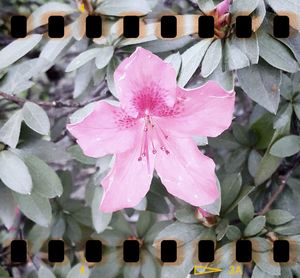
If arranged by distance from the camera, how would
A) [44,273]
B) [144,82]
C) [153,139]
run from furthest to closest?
[44,273], [153,139], [144,82]

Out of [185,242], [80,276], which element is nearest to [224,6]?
[185,242]

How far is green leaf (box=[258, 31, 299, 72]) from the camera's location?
1021 millimetres

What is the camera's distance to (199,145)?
1008 mm

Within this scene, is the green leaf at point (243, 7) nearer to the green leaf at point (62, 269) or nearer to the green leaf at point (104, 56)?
the green leaf at point (104, 56)

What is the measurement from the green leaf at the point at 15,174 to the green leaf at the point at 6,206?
12cm

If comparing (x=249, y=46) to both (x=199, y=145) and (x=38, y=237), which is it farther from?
(x=38, y=237)

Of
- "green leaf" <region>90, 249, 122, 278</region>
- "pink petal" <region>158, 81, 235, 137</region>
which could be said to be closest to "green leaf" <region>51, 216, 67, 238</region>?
"green leaf" <region>90, 249, 122, 278</region>

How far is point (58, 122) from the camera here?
5.02ft

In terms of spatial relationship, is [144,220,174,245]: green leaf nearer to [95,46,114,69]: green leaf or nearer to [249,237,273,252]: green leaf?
[249,237,273,252]: green leaf

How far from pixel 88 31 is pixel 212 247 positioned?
1.84 ft

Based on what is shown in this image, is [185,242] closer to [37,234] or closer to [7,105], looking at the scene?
[37,234]

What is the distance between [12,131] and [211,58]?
17.5 inches

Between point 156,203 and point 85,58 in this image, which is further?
point 156,203

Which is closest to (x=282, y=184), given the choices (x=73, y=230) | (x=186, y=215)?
(x=186, y=215)
